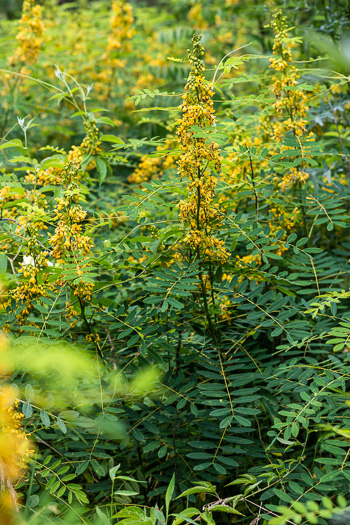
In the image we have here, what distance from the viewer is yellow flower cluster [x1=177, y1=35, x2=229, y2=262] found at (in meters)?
1.30

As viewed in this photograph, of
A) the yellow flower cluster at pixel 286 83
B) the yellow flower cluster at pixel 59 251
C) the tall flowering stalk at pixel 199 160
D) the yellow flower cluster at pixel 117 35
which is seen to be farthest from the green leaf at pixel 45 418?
the yellow flower cluster at pixel 117 35

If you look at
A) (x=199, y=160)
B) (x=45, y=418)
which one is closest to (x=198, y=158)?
(x=199, y=160)

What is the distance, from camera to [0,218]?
155 centimetres

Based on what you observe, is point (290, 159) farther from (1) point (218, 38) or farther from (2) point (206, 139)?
(1) point (218, 38)

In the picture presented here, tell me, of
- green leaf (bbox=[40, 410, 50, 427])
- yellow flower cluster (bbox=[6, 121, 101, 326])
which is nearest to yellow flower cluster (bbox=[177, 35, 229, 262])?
yellow flower cluster (bbox=[6, 121, 101, 326])

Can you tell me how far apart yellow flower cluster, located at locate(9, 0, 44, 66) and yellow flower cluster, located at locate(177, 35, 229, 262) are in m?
1.64

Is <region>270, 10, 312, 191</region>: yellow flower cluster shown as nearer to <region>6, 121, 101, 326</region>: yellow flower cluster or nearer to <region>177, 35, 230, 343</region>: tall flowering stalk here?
<region>177, 35, 230, 343</region>: tall flowering stalk

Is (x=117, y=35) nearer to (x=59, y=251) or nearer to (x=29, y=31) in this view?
(x=29, y=31)

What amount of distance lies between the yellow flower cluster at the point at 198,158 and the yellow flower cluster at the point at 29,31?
164 centimetres

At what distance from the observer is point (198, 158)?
1321 millimetres

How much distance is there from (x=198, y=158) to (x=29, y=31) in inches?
72.7

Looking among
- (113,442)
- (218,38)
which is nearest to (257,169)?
(113,442)

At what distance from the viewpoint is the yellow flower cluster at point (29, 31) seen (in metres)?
2.62

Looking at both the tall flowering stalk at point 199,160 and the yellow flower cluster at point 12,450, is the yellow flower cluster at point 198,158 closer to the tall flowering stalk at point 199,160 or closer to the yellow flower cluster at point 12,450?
the tall flowering stalk at point 199,160
